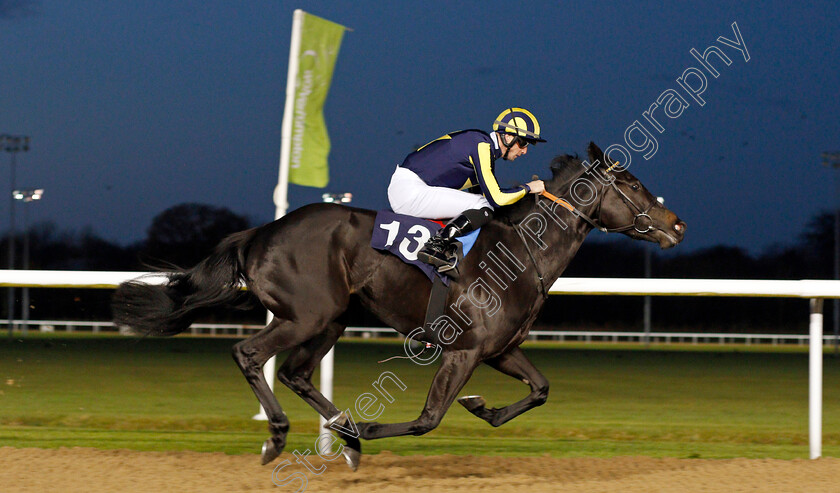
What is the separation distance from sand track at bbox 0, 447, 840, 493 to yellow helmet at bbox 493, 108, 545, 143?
170 centimetres

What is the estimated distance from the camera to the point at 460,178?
4.16 meters

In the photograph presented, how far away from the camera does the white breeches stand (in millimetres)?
4078

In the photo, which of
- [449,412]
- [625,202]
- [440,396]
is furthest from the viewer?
[449,412]

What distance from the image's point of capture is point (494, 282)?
3969 millimetres

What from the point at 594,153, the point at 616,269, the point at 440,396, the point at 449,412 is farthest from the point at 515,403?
the point at 616,269

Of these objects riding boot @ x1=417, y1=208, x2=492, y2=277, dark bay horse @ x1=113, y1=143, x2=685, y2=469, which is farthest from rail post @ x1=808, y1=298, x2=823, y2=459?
riding boot @ x1=417, y1=208, x2=492, y2=277

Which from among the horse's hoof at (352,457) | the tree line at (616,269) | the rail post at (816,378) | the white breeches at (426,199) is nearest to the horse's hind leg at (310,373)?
the horse's hoof at (352,457)

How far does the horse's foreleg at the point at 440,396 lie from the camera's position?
3801mm

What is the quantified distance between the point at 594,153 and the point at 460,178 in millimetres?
746

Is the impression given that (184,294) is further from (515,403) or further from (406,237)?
(515,403)

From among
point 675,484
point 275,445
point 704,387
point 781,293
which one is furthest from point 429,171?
point 704,387

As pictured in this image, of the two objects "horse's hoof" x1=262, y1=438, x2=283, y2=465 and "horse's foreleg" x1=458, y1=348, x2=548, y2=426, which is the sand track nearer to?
"horse's hoof" x1=262, y1=438, x2=283, y2=465

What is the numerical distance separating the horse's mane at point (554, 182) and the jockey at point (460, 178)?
3.5 inches

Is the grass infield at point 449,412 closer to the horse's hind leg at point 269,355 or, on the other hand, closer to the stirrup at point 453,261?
the horse's hind leg at point 269,355
